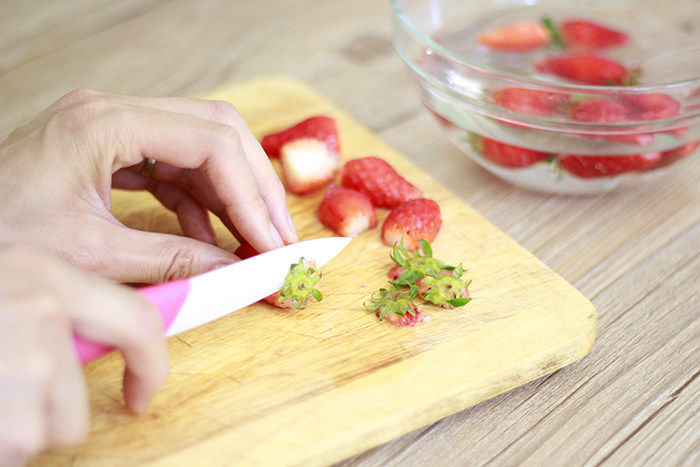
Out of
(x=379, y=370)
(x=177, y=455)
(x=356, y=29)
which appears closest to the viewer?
(x=177, y=455)

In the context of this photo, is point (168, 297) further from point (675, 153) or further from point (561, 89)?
point (675, 153)

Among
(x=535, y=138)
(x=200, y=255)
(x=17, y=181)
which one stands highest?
(x=17, y=181)

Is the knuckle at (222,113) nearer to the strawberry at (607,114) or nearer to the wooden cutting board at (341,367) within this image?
the wooden cutting board at (341,367)

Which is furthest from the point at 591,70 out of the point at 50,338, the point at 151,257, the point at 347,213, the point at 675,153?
the point at 50,338

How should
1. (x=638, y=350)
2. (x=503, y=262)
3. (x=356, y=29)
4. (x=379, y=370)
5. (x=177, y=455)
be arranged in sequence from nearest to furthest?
(x=177, y=455) < (x=379, y=370) < (x=638, y=350) < (x=503, y=262) < (x=356, y=29)

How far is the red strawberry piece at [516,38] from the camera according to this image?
66.9 inches

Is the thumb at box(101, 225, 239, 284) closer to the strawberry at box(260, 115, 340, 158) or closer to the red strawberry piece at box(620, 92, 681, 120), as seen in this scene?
the strawberry at box(260, 115, 340, 158)

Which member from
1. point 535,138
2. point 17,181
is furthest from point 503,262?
point 17,181

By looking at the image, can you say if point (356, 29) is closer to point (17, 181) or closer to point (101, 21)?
point (101, 21)

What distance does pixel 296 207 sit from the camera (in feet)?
4.72

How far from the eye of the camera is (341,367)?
3.47 feet

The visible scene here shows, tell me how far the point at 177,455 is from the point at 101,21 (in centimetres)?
174

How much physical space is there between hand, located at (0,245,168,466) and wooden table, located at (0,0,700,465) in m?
0.39

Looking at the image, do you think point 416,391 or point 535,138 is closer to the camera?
point 416,391
